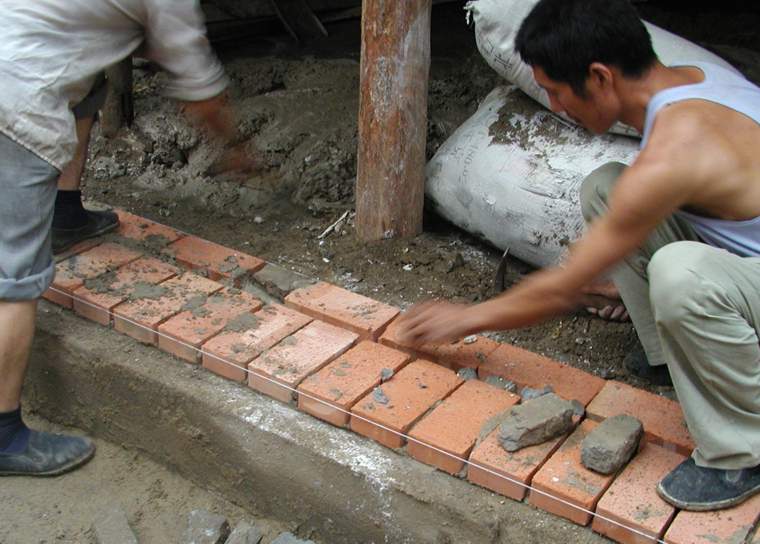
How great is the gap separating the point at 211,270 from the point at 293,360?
2.05ft

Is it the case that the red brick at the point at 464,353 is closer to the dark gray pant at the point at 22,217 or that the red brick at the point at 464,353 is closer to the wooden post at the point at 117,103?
the dark gray pant at the point at 22,217

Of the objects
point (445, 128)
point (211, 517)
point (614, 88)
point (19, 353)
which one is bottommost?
point (211, 517)

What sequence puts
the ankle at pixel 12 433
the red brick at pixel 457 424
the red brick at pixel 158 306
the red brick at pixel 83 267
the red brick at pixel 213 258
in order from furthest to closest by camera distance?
the red brick at pixel 213 258
the red brick at pixel 83 267
the red brick at pixel 158 306
the ankle at pixel 12 433
the red brick at pixel 457 424

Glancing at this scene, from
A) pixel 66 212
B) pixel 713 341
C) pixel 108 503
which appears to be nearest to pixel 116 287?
pixel 66 212

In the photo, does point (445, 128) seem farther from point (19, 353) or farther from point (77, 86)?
point (19, 353)

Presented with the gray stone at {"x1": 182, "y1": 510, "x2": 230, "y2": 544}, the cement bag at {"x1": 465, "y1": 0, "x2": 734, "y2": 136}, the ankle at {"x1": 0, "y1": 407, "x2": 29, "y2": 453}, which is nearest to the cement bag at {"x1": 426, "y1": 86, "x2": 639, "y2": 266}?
the cement bag at {"x1": 465, "y1": 0, "x2": 734, "y2": 136}

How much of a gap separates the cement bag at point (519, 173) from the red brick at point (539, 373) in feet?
1.79

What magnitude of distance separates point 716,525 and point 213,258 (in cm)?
182

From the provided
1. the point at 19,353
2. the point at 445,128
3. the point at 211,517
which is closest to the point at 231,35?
the point at 445,128

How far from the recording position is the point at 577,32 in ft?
6.66

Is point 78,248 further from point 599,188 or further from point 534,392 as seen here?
point 599,188

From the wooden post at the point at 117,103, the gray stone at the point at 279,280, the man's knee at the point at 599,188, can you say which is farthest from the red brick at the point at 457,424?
the wooden post at the point at 117,103

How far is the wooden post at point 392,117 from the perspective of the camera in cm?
307

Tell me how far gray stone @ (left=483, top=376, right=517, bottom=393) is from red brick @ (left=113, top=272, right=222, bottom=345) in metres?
0.93
